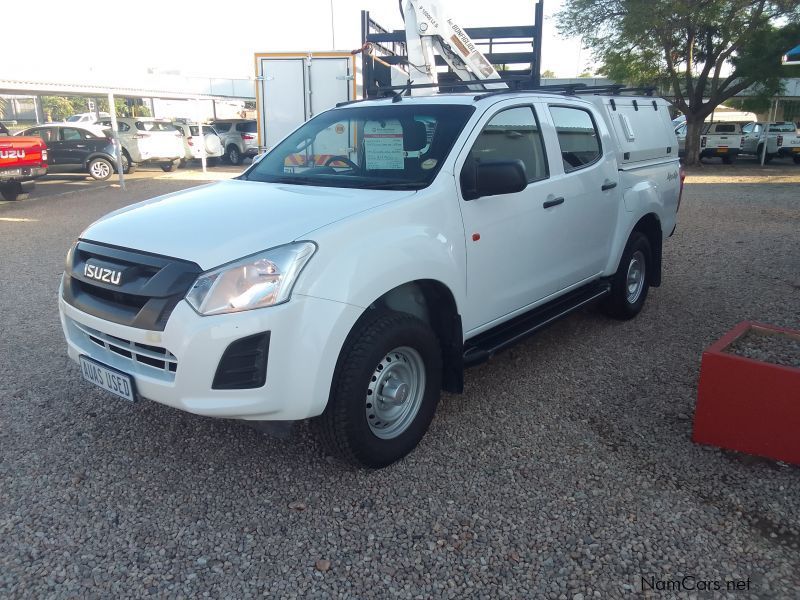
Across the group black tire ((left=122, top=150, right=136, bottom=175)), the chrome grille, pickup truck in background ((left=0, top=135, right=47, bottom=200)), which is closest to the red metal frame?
the chrome grille

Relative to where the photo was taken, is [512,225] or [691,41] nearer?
[512,225]

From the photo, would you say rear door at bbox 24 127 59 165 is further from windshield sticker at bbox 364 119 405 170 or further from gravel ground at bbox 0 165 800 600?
windshield sticker at bbox 364 119 405 170

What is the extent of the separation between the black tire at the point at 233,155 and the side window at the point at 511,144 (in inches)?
869

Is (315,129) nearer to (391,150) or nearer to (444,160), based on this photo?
(391,150)

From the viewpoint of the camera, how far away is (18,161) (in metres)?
14.0

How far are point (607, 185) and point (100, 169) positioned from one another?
710 inches

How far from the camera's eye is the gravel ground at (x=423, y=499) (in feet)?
8.90

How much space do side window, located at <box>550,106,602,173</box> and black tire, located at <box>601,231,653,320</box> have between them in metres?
0.97

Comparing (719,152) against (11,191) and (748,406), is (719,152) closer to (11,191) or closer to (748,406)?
(11,191)

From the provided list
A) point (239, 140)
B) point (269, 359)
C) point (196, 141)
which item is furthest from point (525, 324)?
point (239, 140)

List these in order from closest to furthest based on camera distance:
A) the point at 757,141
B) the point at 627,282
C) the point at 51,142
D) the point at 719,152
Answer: the point at 627,282 < the point at 51,142 < the point at 719,152 < the point at 757,141

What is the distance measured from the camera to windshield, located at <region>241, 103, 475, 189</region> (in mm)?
3846

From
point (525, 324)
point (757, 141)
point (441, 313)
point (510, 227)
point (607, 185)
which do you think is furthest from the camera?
point (757, 141)

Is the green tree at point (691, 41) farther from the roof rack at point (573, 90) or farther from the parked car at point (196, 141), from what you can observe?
the roof rack at point (573, 90)
